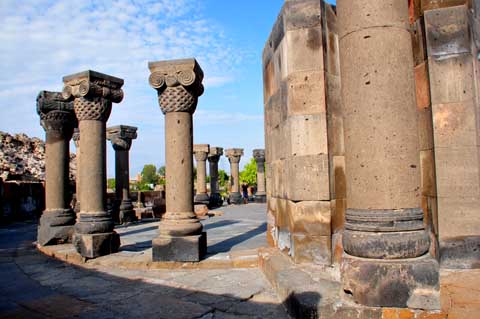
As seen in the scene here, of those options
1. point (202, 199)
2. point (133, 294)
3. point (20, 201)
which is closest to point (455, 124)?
point (133, 294)

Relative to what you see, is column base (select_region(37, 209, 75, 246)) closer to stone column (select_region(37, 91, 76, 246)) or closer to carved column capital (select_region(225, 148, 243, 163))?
stone column (select_region(37, 91, 76, 246))

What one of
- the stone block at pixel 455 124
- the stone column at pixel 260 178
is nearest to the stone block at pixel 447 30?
the stone block at pixel 455 124

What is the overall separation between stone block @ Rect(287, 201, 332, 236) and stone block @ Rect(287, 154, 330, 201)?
82 mm

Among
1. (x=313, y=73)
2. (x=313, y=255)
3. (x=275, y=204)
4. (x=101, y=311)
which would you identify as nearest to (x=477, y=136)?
(x=313, y=73)

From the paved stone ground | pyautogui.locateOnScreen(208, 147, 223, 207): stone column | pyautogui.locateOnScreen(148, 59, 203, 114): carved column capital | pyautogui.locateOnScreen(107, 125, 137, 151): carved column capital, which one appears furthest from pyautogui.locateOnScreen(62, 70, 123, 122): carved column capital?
pyautogui.locateOnScreen(208, 147, 223, 207): stone column

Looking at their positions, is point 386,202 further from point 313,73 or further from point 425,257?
point 313,73

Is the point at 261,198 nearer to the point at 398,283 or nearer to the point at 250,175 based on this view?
the point at 398,283

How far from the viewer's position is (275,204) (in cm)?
575

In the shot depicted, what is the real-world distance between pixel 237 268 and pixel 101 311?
7.04 feet

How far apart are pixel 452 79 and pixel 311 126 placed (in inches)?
70.6

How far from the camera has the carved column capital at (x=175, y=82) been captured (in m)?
5.79

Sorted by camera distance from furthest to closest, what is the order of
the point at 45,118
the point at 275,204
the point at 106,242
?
the point at 45,118
the point at 106,242
the point at 275,204

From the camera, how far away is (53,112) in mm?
8320

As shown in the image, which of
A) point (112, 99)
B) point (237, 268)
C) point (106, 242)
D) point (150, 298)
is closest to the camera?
point (150, 298)
